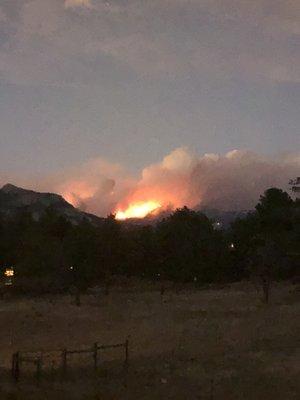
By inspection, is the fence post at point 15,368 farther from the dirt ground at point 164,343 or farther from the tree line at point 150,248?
the tree line at point 150,248

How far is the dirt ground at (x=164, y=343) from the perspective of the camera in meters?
25.3

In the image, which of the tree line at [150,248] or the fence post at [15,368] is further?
the tree line at [150,248]

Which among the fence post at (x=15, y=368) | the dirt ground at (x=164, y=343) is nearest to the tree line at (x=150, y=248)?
the dirt ground at (x=164, y=343)

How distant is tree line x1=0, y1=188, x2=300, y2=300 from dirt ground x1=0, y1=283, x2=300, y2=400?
5527 mm

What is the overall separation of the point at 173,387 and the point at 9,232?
78.4 m

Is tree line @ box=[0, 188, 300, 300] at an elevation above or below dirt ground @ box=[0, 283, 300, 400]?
above

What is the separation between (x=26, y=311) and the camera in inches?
2170

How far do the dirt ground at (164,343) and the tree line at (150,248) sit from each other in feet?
18.1

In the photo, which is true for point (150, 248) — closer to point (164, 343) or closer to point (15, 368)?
point (164, 343)

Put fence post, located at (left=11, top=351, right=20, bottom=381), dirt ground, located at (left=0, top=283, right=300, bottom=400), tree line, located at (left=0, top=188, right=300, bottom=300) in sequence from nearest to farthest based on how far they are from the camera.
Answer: dirt ground, located at (left=0, top=283, right=300, bottom=400), fence post, located at (left=11, top=351, right=20, bottom=381), tree line, located at (left=0, top=188, right=300, bottom=300)

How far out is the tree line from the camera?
71.6 metres

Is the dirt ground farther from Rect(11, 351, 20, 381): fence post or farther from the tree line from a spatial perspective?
the tree line

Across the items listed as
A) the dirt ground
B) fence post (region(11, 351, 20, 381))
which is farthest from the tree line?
fence post (region(11, 351, 20, 381))

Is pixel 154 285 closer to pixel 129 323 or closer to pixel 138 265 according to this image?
pixel 138 265
